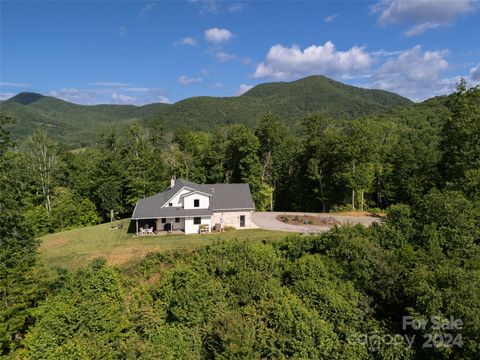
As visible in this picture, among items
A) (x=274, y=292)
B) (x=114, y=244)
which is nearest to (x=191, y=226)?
(x=114, y=244)

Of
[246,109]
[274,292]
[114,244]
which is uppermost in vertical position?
[246,109]

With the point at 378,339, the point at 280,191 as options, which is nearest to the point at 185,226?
the point at 378,339

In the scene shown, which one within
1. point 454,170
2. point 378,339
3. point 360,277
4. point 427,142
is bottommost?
point 378,339

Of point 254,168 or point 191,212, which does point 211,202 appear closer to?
point 191,212

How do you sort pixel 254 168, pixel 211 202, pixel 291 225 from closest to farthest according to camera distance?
pixel 291 225, pixel 211 202, pixel 254 168

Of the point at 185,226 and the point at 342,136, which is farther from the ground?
the point at 342,136

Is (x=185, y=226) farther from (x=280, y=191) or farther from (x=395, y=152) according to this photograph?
(x=395, y=152)

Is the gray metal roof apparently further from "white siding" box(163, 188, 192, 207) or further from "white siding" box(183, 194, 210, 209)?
"white siding" box(183, 194, 210, 209)
